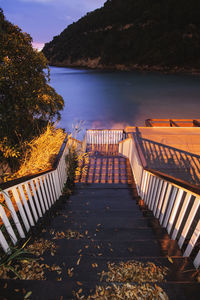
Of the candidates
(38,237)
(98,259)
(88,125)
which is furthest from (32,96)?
(88,125)

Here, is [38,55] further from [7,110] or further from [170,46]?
[170,46]

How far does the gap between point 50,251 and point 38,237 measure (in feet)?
1.06

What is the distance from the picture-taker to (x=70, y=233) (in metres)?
2.09

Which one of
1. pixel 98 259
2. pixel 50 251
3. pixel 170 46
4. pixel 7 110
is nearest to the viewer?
pixel 98 259

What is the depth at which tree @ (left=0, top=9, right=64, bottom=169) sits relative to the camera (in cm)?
333

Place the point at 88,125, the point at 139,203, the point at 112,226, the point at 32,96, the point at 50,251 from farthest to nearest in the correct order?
the point at 88,125 → the point at 32,96 → the point at 139,203 → the point at 112,226 → the point at 50,251

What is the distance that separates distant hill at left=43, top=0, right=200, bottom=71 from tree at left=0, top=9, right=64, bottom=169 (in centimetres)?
3818

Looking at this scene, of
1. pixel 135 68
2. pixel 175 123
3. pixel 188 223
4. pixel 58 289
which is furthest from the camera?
pixel 135 68

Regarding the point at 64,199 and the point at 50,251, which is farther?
the point at 64,199

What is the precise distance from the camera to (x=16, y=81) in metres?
3.54

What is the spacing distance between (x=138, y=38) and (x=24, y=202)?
175ft

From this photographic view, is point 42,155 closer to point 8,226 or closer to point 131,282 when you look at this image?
point 8,226

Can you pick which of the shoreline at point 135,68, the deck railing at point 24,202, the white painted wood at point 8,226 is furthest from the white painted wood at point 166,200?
the shoreline at point 135,68

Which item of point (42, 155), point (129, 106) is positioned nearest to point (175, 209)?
point (42, 155)
